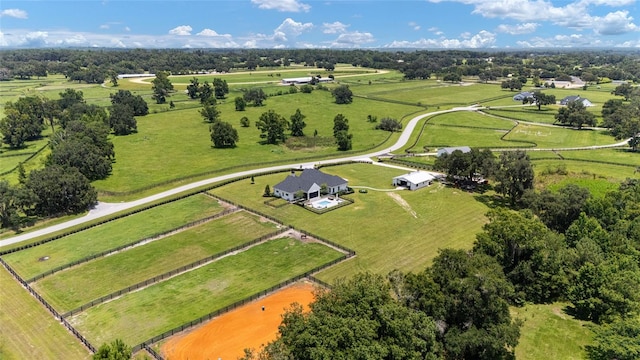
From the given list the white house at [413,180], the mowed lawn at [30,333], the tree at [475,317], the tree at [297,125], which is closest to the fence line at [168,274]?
the mowed lawn at [30,333]

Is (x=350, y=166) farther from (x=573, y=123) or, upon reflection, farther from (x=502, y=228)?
(x=573, y=123)

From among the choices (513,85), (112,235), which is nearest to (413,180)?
(112,235)

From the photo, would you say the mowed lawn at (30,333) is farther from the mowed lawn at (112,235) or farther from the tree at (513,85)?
the tree at (513,85)

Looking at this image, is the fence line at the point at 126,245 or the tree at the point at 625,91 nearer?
the fence line at the point at 126,245

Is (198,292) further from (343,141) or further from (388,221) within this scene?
(343,141)

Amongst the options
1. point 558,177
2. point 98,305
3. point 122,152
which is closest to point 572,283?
point 558,177

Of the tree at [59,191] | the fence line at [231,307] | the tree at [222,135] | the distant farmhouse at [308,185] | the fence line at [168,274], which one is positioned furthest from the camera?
the tree at [222,135]
